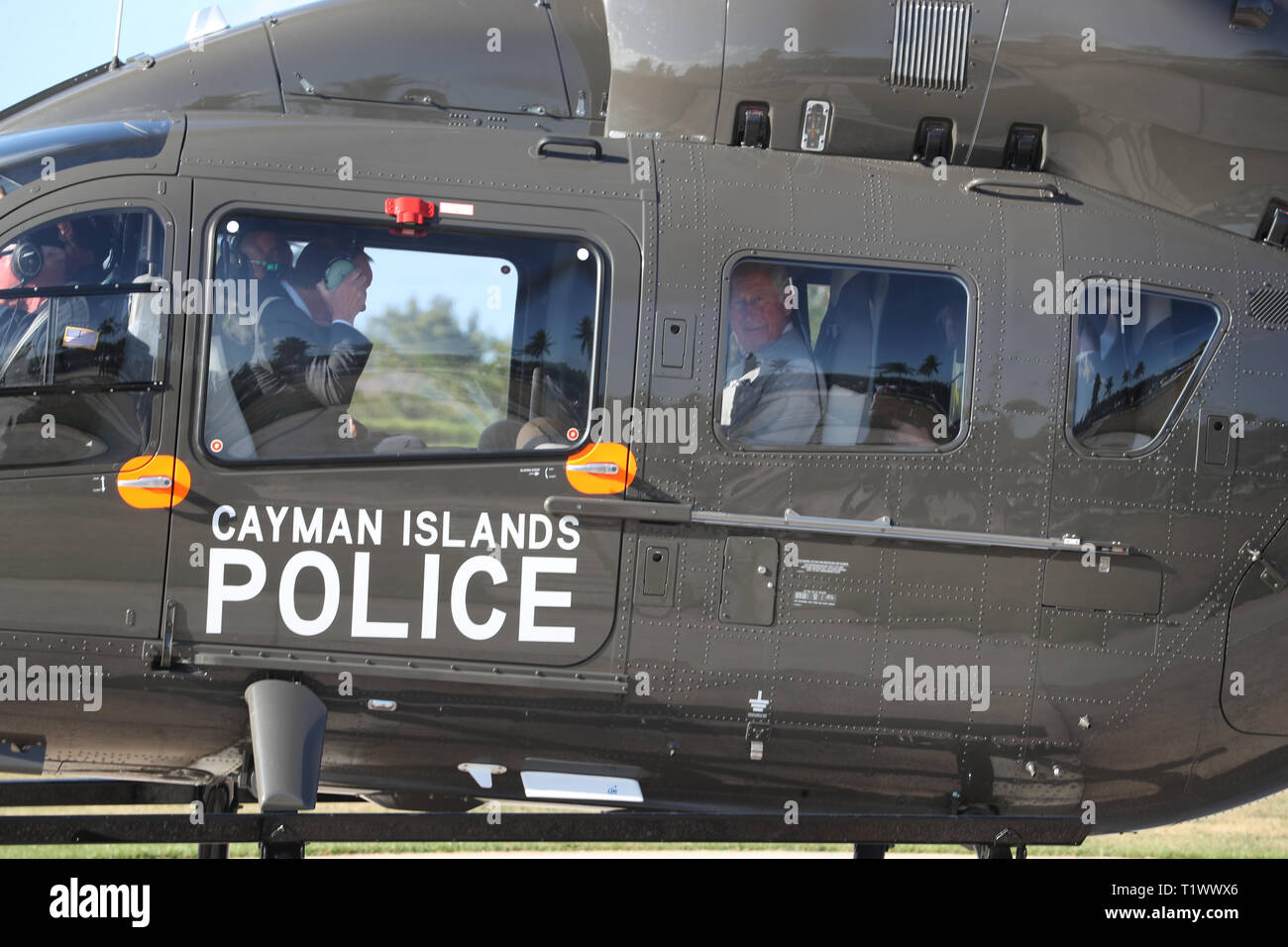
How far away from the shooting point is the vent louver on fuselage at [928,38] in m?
5.40

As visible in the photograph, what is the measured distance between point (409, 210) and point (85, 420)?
146 centimetres

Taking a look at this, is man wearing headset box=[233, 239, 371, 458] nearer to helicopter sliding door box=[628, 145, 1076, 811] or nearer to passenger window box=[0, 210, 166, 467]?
passenger window box=[0, 210, 166, 467]

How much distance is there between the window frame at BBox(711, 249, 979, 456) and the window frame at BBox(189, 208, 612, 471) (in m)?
0.48

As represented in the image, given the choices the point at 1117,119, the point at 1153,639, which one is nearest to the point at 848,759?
the point at 1153,639

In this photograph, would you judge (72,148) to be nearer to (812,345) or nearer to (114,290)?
(114,290)

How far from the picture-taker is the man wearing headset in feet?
15.8

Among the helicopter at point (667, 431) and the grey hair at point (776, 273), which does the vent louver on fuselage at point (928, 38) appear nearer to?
the helicopter at point (667, 431)

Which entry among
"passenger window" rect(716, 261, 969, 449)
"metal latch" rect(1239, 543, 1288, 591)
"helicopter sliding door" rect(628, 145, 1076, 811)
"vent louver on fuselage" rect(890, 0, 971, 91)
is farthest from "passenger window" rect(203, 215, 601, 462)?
"metal latch" rect(1239, 543, 1288, 591)

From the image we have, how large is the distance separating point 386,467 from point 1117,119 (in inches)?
139

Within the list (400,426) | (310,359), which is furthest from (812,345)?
(310,359)

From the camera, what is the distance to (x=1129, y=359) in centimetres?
526

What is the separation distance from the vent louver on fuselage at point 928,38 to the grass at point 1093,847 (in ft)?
14.7

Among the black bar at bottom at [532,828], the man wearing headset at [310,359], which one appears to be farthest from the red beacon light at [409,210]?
the black bar at bottom at [532,828]

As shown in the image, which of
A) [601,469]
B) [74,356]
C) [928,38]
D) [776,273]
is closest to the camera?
[74,356]
